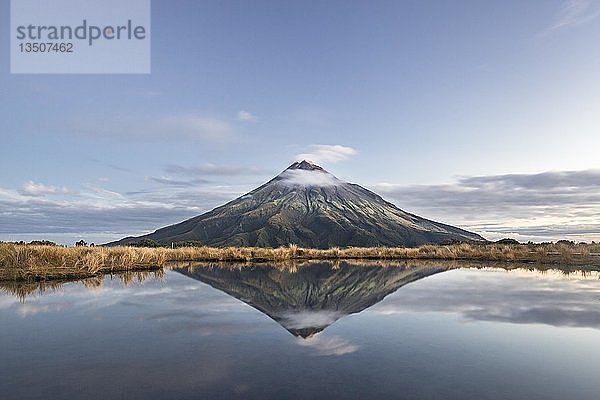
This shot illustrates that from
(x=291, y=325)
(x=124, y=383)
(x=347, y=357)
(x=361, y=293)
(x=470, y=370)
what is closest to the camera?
(x=124, y=383)

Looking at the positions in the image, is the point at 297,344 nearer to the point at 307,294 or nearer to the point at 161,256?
the point at 307,294

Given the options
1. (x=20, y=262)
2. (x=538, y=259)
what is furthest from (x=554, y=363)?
(x=538, y=259)

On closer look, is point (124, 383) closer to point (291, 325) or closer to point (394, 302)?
point (291, 325)

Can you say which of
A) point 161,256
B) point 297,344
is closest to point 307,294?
point 297,344

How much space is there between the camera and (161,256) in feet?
115

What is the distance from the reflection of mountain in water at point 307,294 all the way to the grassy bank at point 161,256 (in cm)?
734

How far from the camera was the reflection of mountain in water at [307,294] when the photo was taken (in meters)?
13.2

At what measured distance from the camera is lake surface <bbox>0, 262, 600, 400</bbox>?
711cm

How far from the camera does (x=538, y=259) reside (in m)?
41.1

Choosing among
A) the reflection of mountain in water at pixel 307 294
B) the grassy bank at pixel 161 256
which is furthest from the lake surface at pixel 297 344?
the grassy bank at pixel 161 256

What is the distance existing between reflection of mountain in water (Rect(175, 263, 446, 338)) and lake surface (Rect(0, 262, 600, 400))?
121 millimetres

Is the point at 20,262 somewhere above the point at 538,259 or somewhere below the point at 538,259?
above

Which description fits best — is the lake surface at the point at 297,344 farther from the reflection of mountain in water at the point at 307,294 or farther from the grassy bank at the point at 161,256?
the grassy bank at the point at 161,256

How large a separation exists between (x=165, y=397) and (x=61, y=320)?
25.5ft
